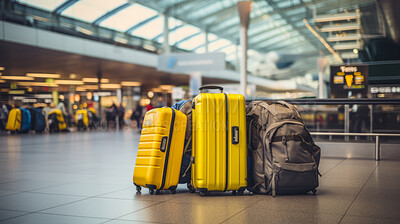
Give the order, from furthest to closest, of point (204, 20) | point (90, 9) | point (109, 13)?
point (204, 20), point (109, 13), point (90, 9)

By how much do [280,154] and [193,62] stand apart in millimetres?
16021

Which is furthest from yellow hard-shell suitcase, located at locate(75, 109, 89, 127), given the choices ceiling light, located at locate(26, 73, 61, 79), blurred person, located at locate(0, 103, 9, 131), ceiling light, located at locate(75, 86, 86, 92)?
ceiling light, located at locate(75, 86, 86, 92)

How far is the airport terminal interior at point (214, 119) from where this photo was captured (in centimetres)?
341

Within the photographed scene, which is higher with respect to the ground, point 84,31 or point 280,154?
point 84,31

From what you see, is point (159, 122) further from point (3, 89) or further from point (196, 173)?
point (3, 89)

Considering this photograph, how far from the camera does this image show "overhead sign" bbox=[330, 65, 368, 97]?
10.9 m

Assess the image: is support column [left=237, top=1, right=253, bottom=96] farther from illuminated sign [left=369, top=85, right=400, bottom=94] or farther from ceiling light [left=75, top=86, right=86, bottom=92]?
ceiling light [left=75, top=86, right=86, bottom=92]

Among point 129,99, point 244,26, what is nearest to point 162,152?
point 244,26

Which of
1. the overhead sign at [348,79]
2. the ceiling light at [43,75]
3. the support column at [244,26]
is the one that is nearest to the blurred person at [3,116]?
Answer: the ceiling light at [43,75]

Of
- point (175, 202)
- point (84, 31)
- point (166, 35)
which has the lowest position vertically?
point (175, 202)

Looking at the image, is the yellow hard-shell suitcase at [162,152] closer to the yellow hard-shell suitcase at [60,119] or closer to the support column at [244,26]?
the support column at [244,26]

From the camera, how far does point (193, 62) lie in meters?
19.4

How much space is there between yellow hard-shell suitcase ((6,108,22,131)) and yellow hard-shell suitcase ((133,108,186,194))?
1541 cm

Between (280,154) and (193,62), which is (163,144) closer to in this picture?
(280,154)
